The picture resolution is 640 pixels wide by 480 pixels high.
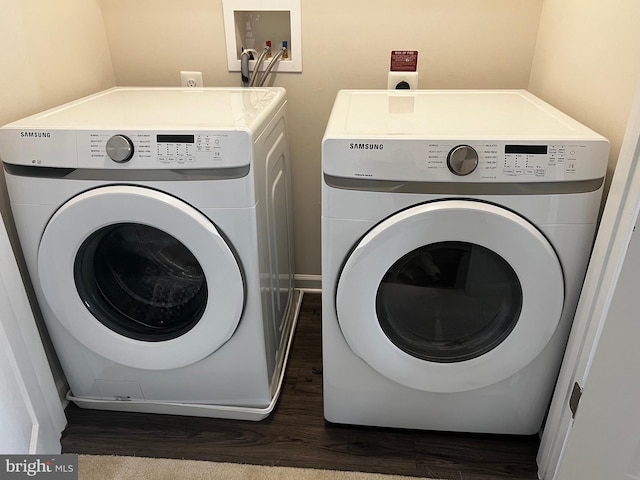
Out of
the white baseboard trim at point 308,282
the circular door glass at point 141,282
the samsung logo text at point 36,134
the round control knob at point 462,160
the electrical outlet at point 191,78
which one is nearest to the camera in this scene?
the round control knob at point 462,160

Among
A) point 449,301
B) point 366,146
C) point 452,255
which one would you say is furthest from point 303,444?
point 366,146

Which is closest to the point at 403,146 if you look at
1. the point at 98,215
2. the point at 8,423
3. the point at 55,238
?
the point at 98,215

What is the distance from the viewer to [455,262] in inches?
43.7

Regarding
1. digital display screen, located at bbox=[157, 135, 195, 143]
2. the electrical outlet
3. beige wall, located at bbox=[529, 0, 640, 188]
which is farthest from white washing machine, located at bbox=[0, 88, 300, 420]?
beige wall, located at bbox=[529, 0, 640, 188]

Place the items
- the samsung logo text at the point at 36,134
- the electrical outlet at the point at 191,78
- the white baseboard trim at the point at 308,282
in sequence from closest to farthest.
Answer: the samsung logo text at the point at 36,134 < the electrical outlet at the point at 191,78 < the white baseboard trim at the point at 308,282

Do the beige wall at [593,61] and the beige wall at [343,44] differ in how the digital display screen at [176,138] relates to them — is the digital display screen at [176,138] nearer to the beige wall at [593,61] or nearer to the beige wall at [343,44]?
the beige wall at [343,44]

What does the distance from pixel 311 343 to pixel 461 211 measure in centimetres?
88

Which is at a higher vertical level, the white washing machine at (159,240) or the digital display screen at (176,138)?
the digital display screen at (176,138)

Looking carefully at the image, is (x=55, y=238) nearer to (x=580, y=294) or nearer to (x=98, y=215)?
(x=98, y=215)

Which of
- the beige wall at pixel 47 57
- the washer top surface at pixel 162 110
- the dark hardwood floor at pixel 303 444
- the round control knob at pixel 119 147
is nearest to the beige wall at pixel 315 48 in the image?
the beige wall at pixel 47 57

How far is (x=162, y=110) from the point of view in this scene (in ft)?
4.11

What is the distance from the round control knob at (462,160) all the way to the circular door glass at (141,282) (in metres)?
0.65

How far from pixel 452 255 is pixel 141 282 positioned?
80 cm

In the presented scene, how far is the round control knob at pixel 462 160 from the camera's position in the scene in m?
0.98
